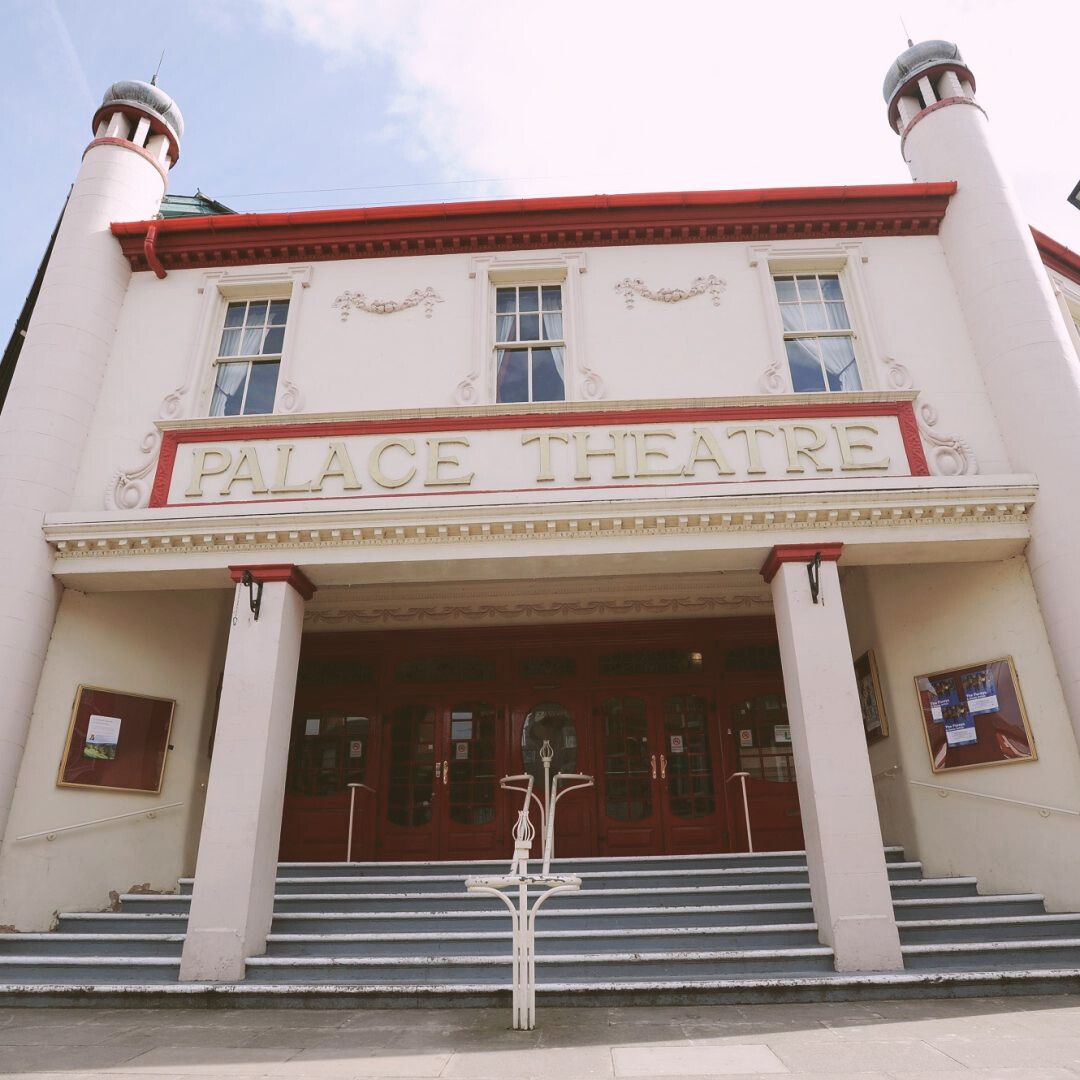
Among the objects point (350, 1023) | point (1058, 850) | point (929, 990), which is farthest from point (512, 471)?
point (1058, 850)

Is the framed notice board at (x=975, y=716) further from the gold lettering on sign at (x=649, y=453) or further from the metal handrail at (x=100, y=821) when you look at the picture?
Answer: the metal handrail at (x=100, y=821)

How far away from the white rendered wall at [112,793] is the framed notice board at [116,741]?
0.08 meters

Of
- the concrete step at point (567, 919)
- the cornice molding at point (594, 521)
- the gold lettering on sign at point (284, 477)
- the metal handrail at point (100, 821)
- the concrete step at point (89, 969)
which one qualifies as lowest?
the concrete step at point (89, 969)

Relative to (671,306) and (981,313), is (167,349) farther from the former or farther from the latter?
(981,313)

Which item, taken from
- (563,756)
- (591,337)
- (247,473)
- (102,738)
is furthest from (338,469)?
(563,756)

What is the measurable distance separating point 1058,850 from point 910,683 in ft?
6.47

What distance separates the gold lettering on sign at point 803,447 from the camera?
768cm


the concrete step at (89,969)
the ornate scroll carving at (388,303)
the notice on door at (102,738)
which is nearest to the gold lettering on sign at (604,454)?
the ornate scroll carving at (388,303)

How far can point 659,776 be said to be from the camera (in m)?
9.64

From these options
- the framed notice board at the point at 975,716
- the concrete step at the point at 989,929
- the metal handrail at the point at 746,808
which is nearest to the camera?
the concrete step at the point at 989,929

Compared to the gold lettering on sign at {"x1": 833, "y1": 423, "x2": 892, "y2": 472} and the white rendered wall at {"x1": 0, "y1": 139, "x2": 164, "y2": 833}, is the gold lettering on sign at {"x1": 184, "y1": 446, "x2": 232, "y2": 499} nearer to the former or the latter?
the white rendered wall at {"x1": 0, "y1": 139, "x2": 164, "y2": 833}

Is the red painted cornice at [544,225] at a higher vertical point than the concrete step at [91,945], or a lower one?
higher

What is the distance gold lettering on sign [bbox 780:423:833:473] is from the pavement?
461 centimetres

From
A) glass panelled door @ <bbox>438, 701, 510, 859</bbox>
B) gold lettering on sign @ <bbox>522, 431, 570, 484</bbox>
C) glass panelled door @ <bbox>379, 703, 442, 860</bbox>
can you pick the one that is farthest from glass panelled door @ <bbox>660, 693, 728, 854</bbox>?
gold lettering on sign @ <bbox>522, 431, 570, 484</bbox>
